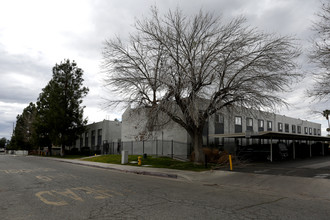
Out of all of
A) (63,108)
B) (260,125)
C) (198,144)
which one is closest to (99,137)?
(63,108)

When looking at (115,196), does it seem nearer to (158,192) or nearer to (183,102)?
(158,192)

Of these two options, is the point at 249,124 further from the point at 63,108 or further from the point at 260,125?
the point at 63,108

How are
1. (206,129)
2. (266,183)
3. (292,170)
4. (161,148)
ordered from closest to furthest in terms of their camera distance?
(266,183)
(292,170)
(206,129)
(161,148)

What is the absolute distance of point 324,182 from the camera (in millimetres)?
10688

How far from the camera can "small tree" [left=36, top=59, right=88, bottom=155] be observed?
4184 cm

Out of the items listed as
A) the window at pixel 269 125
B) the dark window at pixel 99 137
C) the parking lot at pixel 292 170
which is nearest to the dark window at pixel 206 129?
the parking lot at pixel 292 170

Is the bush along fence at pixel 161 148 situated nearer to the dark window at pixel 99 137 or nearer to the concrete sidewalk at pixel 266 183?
the dark window at pixel 99 137

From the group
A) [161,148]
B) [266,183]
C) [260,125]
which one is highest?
[260,125]

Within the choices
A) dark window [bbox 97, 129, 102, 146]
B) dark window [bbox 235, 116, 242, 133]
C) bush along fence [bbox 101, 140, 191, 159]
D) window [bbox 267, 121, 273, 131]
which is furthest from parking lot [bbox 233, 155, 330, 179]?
dark window [bbox 97, 129, 102, 146]

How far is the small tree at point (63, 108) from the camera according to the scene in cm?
4184

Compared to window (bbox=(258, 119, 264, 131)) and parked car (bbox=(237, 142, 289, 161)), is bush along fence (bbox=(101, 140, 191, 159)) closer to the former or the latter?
parked car (bbox=(237, 142, 289, 161))

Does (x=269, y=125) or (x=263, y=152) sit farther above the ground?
(x=269, y=125)

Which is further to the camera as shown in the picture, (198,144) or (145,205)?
(198,144)

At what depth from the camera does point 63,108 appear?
42625 mm
